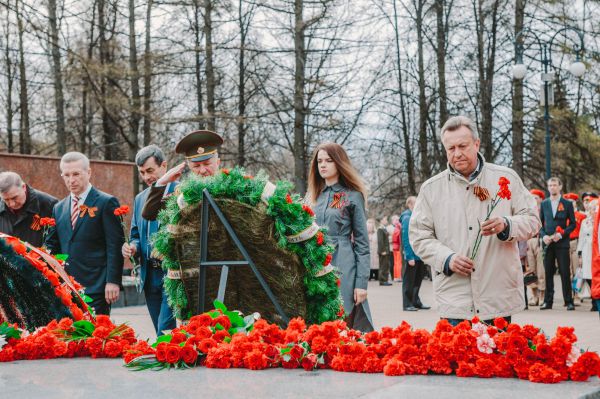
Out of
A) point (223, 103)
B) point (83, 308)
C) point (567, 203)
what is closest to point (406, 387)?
point (83, 308)

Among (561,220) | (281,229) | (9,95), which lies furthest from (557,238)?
(9,95)

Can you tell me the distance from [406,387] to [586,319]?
28.7 ft

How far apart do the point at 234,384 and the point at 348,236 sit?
2.61 meters

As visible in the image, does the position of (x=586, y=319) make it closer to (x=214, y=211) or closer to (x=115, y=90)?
(x=214, y=211)

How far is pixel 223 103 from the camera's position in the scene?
2394cm

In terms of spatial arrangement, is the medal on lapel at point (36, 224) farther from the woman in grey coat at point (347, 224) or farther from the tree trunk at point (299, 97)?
the tree trunk at point (299, 97)

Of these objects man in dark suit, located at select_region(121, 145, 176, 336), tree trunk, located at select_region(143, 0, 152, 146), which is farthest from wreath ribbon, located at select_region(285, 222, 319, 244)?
tree trunk, located at select_region(143, 0, 152, 146)

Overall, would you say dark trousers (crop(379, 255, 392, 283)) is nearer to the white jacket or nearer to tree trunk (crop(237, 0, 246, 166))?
tree trunk (crop(237, 0, 246, 166))

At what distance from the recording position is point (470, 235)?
4547 millimetres

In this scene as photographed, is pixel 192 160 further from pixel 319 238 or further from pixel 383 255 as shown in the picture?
pixel 383 255

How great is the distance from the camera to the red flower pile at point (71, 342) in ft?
15.5

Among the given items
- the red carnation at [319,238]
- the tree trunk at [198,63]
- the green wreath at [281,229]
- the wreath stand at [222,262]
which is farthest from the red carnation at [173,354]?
the tree trunk at [198,63]

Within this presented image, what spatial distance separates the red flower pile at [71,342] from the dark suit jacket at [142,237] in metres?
1.25

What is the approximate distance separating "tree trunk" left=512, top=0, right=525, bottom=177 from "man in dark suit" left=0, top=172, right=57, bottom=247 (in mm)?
18861
